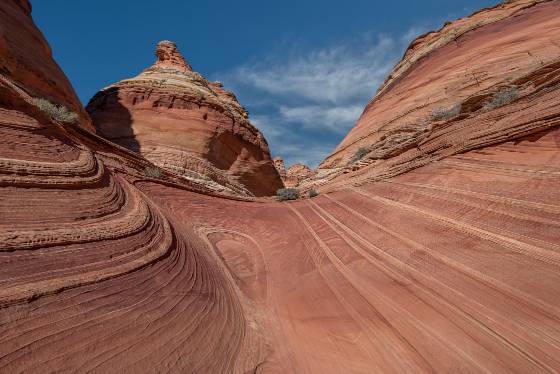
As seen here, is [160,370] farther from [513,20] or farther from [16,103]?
[513,20]

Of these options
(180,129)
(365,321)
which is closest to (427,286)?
(365,321)

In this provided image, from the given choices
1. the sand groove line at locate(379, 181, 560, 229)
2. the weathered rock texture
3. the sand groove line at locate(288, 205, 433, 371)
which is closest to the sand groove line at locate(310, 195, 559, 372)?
the weathered rock texture

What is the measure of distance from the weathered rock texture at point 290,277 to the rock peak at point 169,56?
21031 millimetres

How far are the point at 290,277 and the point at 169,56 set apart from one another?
2417 centimetres

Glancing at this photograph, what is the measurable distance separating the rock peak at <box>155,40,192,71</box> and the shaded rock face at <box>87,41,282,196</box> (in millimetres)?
2934

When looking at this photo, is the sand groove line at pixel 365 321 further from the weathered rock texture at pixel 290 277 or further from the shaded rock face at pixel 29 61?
the shaded rock face at pixel 29 61

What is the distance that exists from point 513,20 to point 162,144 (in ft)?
75.0

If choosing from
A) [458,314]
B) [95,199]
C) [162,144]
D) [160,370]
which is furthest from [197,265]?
[162,144]

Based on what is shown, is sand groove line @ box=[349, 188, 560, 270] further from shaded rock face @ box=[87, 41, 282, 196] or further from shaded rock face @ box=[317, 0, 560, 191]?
shaded rock face @ box=[87, 41, 282, 196]

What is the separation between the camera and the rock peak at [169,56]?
23353mm

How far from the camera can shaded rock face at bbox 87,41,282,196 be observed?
52.9 ft

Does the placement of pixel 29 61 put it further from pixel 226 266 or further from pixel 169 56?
pixel 226 266

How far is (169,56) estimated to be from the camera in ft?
77.7

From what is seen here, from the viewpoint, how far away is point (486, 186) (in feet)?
16.1
